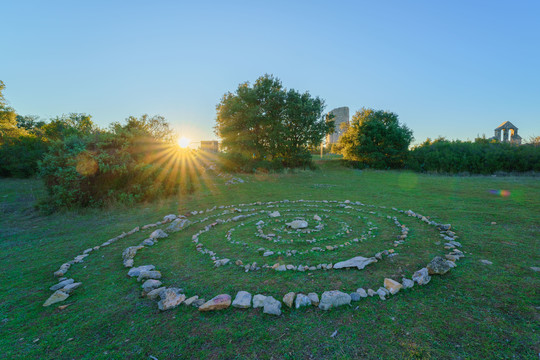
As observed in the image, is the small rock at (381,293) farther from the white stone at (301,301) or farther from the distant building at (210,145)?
the distant building at (210,145)

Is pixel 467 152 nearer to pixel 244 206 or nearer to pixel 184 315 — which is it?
pixel 244 206

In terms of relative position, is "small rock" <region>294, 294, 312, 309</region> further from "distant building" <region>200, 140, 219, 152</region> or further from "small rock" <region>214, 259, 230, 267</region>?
"distant building" <region>200, 140, 219, 152</region>

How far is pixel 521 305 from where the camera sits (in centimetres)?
306

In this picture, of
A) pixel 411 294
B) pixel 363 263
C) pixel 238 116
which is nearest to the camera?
pixel 411 294

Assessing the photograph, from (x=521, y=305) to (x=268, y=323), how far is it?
327cm

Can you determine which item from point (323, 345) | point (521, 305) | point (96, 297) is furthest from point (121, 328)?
point (521, 305)

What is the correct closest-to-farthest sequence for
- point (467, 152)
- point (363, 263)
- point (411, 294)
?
point (411, 294)
point (363, 263)
point (467, 152)

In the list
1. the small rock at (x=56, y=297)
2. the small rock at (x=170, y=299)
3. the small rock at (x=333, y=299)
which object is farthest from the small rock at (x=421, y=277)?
the small rock at (x=56, y=297)

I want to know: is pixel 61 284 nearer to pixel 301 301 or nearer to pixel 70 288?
pixel 70 288

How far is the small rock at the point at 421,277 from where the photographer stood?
142 inches

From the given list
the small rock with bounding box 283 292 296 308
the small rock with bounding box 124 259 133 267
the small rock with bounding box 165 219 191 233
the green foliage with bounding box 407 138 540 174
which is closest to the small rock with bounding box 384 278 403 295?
the small rock with bounding box 283 292 296 308

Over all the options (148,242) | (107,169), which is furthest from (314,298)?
(107,169)

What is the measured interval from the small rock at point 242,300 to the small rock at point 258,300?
0.27 ft

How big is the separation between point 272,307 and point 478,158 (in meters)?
27.5
